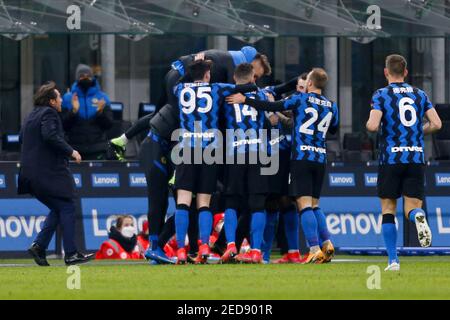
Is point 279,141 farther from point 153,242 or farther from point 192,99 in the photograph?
point 153,242

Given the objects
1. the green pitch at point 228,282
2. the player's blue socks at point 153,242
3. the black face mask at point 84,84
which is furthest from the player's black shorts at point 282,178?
the black face mask at point 84,84

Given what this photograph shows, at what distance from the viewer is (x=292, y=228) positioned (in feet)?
59.8

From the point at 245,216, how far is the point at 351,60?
1486 centimetres

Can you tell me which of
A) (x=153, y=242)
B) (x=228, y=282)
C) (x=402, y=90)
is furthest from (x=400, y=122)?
(x=153, y=242)

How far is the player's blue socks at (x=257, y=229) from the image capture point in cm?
1742

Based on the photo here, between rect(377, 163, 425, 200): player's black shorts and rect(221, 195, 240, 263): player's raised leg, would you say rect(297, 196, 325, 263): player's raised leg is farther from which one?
rect(377, 163, 425, 200): player's black shorts

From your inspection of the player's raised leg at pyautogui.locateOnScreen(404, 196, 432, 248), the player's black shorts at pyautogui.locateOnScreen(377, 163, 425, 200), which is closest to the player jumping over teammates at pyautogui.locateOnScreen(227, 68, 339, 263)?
the player's black shorts at pyautogui.locateOnScreen(377, 163, 425, 200)

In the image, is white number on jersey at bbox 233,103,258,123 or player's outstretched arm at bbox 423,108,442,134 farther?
white number on jersey at bbox 233,103,258,123

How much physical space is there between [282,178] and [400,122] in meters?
2.45

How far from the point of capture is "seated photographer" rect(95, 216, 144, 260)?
2057cm

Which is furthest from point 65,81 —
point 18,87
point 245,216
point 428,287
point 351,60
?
point 428,287

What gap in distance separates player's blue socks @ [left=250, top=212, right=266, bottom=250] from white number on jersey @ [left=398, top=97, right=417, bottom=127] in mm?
2332

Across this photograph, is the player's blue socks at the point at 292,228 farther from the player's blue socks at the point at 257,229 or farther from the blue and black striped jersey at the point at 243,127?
the blue and black striped jersey at the point at 243,127

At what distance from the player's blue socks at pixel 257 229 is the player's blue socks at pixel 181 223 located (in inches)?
28.6
